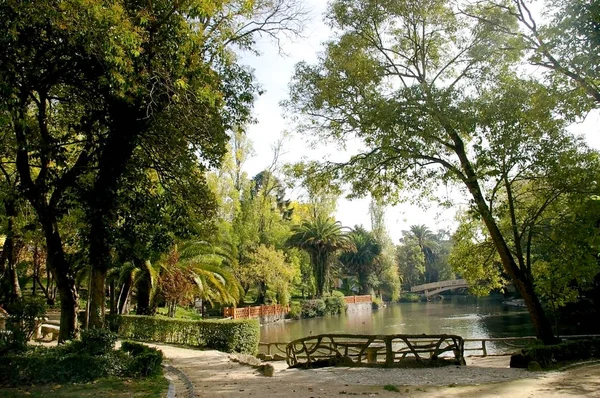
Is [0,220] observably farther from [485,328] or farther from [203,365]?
[485,328]

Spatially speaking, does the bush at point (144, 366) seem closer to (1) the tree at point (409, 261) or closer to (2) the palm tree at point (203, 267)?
(2) the palm tree at point (203, 267)

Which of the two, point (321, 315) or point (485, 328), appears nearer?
point (485, 328)

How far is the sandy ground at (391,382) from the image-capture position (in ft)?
27.4

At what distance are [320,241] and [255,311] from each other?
11446 millimetres

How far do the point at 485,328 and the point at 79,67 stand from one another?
29028 mm

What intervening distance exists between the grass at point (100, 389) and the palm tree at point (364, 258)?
52.9 metres

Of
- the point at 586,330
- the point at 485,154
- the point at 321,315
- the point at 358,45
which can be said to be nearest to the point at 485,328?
the point at 586,330

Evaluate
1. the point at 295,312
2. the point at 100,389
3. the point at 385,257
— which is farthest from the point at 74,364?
the point at 385,257

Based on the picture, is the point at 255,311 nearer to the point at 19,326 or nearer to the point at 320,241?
the point at 320,241

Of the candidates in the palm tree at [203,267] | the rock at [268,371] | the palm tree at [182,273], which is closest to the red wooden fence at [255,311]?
the palm tree at [203,267]

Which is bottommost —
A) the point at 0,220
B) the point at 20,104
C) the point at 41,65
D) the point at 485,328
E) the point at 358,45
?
the point at 485,328

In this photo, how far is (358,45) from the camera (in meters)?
14.6

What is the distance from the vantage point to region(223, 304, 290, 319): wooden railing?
35.0 m

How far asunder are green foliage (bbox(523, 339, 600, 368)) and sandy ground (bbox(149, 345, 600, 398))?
67 centimetres
